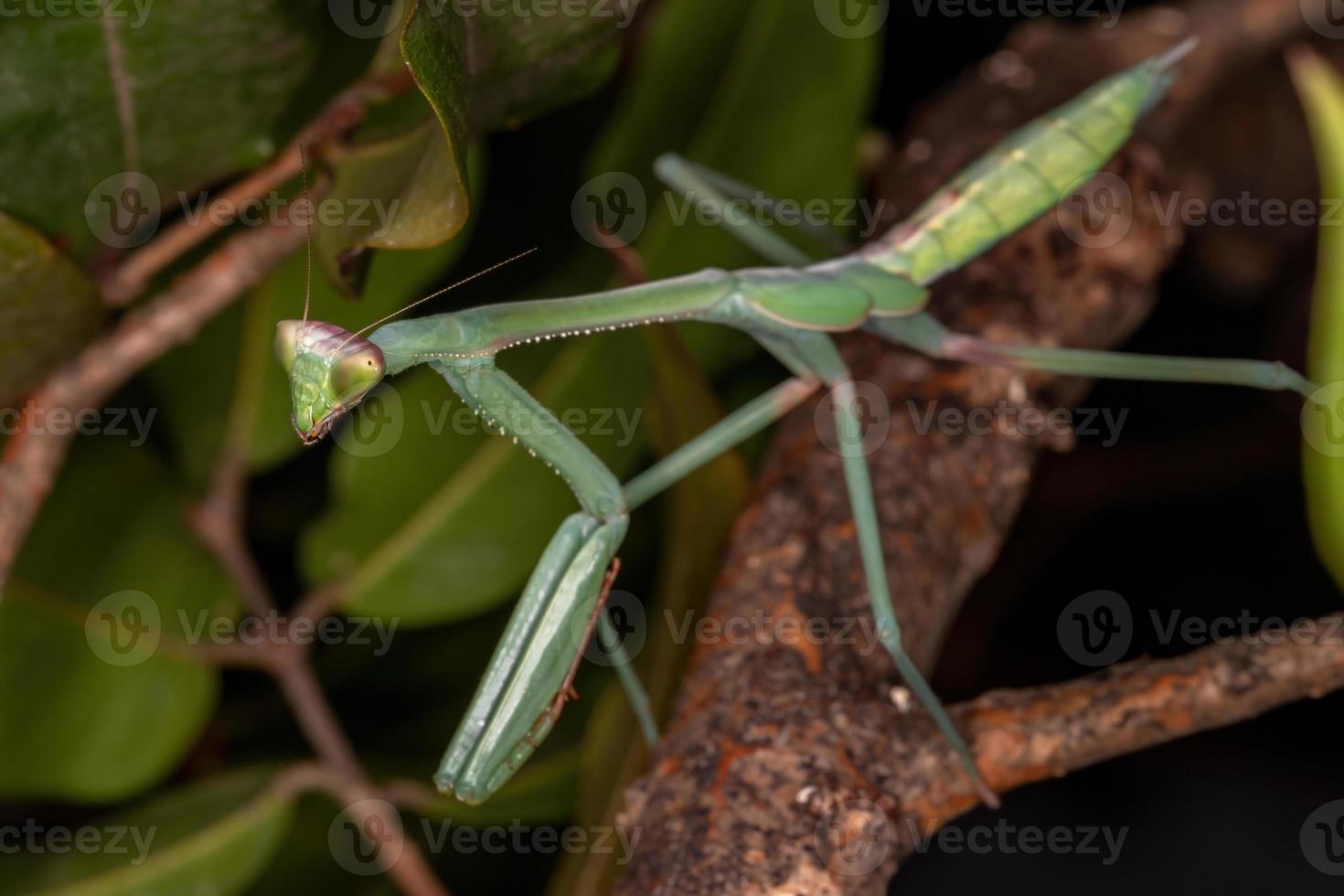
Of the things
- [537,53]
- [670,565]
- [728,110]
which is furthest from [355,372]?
[728,110]

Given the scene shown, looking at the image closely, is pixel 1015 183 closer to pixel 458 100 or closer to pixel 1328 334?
pixel 1328 334

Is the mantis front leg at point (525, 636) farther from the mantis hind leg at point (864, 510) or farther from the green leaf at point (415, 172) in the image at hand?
the mantis hind leg at point (864, 510)

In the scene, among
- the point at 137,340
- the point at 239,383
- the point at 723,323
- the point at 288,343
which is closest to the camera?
the point at 288,343

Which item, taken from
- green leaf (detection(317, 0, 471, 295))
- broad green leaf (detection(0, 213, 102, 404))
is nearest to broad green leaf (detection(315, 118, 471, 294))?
green leaf (detection(317, 0, 471, 295))

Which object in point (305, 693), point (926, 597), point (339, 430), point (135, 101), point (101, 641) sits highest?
point (135, 101)

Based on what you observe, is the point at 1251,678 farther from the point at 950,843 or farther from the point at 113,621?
the point at 113,621

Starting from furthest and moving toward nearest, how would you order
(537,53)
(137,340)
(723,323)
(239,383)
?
(239,383) < (723,323) < (137,340) < (537,53)

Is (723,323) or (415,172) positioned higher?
(415,172)
